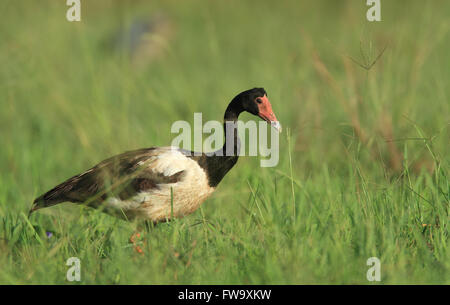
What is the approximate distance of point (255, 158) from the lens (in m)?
5.64

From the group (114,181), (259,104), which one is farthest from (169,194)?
(259,104)

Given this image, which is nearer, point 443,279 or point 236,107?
point 443,279

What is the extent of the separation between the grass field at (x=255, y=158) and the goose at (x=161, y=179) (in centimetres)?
14

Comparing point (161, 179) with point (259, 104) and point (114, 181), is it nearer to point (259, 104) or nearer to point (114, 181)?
point (114, 181)

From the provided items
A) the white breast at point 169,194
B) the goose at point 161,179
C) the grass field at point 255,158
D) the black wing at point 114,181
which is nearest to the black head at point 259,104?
the goose at point 161,179

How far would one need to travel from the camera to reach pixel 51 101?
7859 millimetres

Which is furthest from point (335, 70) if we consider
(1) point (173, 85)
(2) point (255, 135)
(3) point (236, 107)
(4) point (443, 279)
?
(4) point (443, 279)

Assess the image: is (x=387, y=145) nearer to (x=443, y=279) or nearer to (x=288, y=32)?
(x=443, y=279)

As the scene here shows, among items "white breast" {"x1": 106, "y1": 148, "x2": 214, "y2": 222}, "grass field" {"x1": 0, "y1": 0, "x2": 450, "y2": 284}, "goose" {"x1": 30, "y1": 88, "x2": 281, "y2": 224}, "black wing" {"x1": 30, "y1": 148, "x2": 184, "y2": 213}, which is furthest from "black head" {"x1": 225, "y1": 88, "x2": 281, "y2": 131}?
"black wing" {"x1": 30, "y1": 148, "x2": 184, "y2": 213}

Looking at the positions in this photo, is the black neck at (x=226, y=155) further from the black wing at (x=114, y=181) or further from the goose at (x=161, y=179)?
the black wing at (x=114, y=181)

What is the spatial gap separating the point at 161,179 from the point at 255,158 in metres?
1.72

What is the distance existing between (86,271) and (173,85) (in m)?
4.88

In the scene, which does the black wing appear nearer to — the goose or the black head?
the goose

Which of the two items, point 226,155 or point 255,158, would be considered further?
point 255,158
